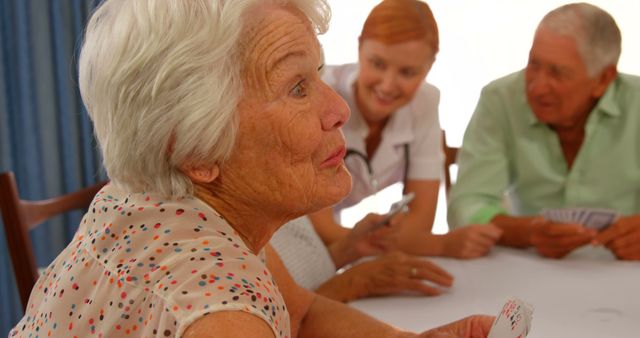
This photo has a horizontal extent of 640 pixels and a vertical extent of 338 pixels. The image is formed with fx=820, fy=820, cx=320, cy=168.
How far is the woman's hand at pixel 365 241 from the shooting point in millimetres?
1866

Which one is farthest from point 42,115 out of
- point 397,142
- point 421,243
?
point 421,243

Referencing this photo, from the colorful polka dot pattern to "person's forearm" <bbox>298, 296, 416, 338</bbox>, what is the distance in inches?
15.9

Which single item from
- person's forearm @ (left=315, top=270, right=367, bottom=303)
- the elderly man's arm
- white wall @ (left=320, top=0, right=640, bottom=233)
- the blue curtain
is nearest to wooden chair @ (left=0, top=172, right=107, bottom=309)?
person's forearm @ (left=315, top=270, right=367, bottom=303)

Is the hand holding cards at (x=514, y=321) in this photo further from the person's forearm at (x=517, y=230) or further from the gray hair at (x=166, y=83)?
the person's forearm at (x=517, y=230)

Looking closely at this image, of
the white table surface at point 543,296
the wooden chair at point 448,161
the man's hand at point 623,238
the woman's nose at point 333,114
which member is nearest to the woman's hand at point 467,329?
the white table surface at point 543,296

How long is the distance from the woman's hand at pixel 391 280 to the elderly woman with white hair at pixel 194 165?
61 cm

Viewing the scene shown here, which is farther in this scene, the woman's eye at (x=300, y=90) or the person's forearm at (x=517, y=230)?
the person's forearm at (x=517, y=230)

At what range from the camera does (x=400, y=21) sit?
193 cm

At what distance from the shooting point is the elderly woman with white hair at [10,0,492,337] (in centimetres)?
77

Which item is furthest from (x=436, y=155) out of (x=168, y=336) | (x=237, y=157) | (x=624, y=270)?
(x=168, y=336)

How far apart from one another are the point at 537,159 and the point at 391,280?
823 millimetres

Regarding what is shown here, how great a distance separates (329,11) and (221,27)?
8.9 inches

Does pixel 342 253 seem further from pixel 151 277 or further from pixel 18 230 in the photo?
pixel 151 277

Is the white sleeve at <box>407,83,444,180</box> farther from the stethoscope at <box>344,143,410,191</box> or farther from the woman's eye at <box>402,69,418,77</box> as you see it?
the woman's eye at <box>402,69,418,77</box>
